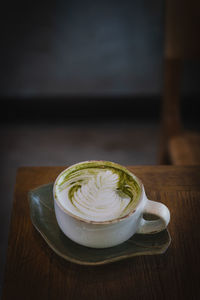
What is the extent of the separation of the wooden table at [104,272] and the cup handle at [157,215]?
0.05 m

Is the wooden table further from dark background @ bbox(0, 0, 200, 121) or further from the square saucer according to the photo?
dark background @ bbox(0, 0, 200, 121)

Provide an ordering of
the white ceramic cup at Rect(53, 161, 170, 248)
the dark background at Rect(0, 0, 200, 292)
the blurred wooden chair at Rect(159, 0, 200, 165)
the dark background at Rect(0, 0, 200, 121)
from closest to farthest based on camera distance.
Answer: the white ceramic cup at Rect(53, 161, 170, 248) → the blurred wooden chair at Rect(159, 0, 200, 165) → the dark background at Rect(0, 0, 200, 292) → the dark background at Rect(0, 0, 200, 121)

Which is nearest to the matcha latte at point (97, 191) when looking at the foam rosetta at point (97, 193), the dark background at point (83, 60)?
the foam rosetta at point (97, 193)

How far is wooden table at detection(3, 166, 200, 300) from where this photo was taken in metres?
0.63

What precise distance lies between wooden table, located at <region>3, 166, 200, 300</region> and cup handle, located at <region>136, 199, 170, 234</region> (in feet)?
0.17

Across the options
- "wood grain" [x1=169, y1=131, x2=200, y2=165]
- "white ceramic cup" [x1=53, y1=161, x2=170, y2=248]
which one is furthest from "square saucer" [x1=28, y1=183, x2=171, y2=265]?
"wood grain" [x1=169, y1=131, x2=200, y2=165]

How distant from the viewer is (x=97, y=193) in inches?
27.5

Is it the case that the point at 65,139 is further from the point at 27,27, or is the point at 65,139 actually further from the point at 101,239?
the point at 101,239

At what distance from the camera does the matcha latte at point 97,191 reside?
0.66 m

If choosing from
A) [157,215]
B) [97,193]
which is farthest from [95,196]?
[157,215]

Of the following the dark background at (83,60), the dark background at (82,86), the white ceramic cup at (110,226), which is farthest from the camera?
the dark background at (83,60)

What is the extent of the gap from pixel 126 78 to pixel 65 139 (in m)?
0.55

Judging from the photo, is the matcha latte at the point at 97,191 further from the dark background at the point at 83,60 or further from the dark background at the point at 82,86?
the dark background at the point at 83,60

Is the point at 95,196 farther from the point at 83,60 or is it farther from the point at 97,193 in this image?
the point at 83,60
